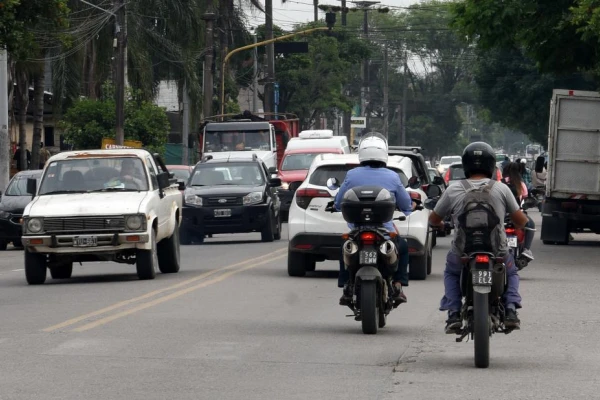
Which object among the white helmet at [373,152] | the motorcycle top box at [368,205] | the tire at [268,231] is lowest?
the tire at [268,231]

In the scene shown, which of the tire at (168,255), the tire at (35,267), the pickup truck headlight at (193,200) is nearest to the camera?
the tire at (35,267)

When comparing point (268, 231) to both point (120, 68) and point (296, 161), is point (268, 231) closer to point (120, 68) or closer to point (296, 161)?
point (296, 161)

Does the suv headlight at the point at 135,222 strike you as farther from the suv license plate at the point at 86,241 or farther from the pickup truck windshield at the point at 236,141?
the pickup truck windshield at the point at 236,141

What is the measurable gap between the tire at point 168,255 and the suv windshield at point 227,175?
352 inches

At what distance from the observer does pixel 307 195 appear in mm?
19328

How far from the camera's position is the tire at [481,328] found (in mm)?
10312

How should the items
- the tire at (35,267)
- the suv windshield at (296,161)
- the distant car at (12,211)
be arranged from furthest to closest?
the suv windshield at (296,161) < the distant car at (12,211) < the tire at (35,267)

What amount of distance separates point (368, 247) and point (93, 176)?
305 inches

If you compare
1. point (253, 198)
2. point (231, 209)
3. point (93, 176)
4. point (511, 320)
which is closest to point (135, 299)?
point (93, 176)

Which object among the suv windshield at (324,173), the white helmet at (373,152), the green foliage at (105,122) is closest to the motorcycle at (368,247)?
the white helmet at (373,152)

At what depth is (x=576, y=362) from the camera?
11.0 metres

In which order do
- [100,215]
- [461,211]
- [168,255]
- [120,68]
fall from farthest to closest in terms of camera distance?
[120,68], [168,255], [100,215], [461,211]

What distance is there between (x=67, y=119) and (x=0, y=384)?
41.9 meters

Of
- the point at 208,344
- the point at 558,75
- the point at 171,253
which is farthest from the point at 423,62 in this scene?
the point at 208,344
